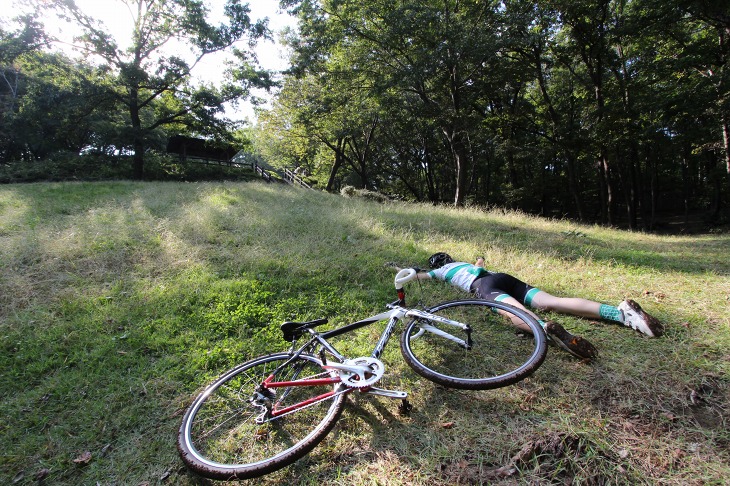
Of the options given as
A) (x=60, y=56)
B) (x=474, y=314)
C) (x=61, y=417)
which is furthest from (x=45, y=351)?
(x=60, y=56)

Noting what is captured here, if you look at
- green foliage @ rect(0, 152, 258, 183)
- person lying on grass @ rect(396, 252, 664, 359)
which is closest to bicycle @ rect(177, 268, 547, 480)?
person lying on grass @ rect(396, 252, 664, 359)

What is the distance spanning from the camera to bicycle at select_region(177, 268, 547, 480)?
231cm

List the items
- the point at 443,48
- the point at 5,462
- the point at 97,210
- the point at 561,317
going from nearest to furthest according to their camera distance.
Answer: the point at 5,462 → the point at 561,317 → the point at 97,210 → the point at 443,48

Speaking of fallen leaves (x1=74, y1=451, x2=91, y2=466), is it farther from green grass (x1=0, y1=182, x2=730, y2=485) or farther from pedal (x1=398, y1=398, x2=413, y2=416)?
pedal (x1=398, y1=398, x2=413, y2=416)

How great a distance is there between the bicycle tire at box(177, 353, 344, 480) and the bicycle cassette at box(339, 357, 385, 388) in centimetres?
14

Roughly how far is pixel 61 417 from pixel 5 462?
1.25 ft

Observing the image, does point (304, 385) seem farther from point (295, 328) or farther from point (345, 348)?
point (345, 348)

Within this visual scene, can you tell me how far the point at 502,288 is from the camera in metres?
3.79

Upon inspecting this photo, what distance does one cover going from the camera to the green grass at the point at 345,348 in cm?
215

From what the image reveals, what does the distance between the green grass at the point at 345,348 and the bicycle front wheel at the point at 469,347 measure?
255 mm

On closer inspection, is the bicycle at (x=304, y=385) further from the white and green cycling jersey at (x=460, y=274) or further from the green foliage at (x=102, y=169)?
the green foliage at (x=102, y=169)

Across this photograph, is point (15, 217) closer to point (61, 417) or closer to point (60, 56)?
point (61, 417)


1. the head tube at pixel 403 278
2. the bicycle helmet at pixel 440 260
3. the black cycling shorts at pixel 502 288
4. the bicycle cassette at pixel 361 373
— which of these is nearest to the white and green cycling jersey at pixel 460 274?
the black cycling shorts at pixel 502 288

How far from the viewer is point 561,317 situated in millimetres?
3768
